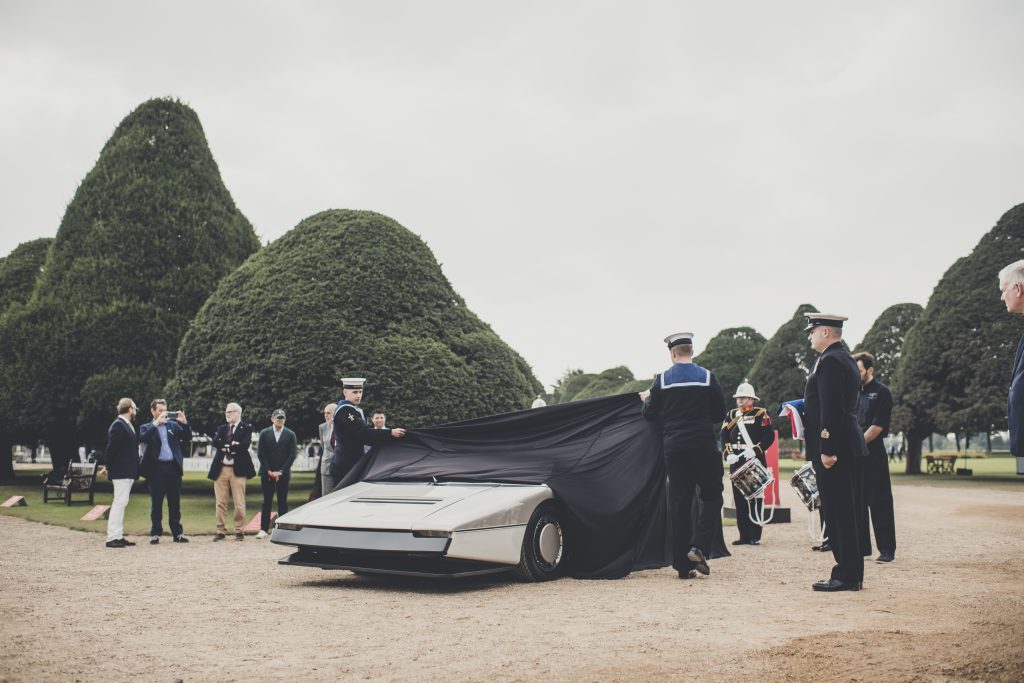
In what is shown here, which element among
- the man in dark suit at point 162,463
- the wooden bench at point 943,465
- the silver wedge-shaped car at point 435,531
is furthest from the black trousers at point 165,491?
the wooden bench at point 943,465

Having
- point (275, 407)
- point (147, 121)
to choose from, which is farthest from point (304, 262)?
point (147, 121)

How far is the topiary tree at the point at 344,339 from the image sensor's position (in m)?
18.7

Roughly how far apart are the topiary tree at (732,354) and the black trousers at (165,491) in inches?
2076

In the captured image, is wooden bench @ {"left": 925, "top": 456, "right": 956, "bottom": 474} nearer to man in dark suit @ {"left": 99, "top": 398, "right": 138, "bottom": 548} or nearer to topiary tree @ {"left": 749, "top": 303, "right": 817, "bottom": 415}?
topiary tree @ {"left": 749, "top": 303, "right": 817, "bottom": 415}

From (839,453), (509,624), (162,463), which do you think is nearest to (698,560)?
(839,453)

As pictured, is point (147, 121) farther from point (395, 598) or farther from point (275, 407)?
point (395, 598)

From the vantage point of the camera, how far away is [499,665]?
4.82 meters

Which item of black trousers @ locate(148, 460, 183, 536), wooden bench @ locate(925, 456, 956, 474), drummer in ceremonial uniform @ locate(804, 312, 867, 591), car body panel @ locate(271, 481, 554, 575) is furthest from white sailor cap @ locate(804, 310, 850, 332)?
wooden bench @ locate(925, 456, 956, 474)

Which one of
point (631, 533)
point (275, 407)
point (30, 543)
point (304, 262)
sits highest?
point (304, 262)

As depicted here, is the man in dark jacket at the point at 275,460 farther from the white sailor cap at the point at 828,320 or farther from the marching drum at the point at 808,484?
the white sailor cap at the point at 828,320

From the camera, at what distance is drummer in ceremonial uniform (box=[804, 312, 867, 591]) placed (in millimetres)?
7355

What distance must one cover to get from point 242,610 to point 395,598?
125 cm

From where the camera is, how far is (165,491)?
12680 millimetres

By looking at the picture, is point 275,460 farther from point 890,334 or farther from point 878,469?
point 890,334
